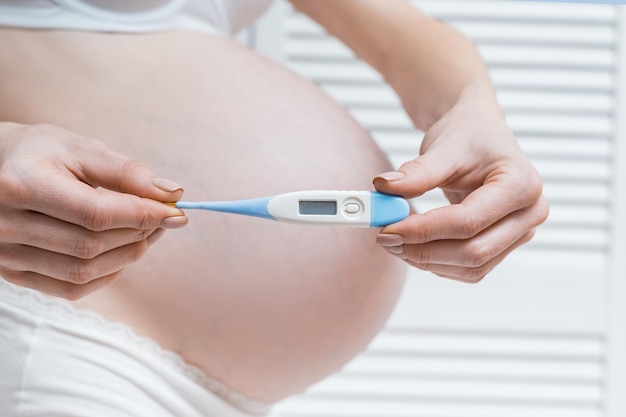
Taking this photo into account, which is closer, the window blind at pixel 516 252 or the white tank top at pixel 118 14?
the white tank top at pixel 118 14

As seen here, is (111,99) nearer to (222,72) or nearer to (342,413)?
(222,72)

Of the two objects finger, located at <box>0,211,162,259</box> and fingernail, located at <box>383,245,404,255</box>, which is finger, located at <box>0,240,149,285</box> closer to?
finger, located at <box>0,211,162,259</box>

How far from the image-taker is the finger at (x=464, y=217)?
51cm

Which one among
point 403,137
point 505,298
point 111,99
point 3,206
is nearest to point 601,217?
point 505,298

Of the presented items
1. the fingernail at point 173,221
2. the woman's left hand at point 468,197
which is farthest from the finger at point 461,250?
the fingernail at point 173,221

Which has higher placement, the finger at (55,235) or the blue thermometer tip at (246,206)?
the blue thermometer tip at (246,206)

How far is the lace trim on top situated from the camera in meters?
0.56

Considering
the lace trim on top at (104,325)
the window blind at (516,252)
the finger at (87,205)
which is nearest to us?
the finger at (87,205)

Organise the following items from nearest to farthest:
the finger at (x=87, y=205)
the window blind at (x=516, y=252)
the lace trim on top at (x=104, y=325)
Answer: the finger at (x=87, y=205) → the lace trim on top at (x=104, y=325) → the window blind at (x=516, y=252)

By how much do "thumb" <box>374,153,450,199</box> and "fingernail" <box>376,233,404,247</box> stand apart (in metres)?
0.03

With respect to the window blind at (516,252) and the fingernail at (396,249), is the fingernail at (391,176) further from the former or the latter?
the window blind at (516,252)

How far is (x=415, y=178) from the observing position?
531 mm

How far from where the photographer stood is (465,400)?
1.33 metres

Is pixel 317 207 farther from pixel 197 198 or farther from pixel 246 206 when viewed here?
pixel 197 198
